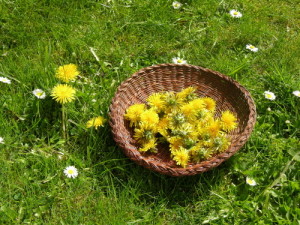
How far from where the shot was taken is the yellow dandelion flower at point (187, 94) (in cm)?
249

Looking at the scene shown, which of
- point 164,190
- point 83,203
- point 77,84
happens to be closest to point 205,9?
point 77,84

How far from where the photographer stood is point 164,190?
2277 millimetres

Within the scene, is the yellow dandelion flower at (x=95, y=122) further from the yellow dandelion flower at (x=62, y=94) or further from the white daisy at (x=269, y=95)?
the white daisy at (x=269, y=95)

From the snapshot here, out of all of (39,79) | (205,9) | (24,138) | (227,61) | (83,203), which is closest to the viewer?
(83,203)

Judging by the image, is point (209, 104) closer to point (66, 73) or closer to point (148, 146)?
point (148, 146)

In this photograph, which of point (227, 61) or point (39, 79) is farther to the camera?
point (227, 61)

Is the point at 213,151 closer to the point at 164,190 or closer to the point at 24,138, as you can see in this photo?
the point at 164,190

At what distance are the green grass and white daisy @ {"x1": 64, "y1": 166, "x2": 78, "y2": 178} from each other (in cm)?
3

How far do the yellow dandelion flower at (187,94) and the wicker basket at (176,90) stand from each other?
0.65ft

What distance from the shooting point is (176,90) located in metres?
2.74

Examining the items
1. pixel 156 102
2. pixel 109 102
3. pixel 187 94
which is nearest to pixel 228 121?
pixel 187 94

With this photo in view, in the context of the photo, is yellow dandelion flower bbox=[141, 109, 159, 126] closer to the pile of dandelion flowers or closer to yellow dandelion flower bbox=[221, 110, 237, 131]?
yellow dandelion flower bbox=[221, 110, 237, 131]

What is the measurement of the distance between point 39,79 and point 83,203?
0.88m

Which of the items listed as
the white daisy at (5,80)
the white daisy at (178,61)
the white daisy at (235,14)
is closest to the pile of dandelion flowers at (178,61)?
the white daisy at (178,61)
